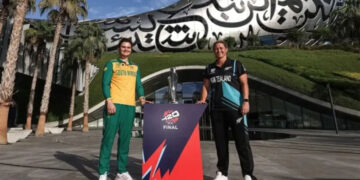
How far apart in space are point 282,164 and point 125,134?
131 inches

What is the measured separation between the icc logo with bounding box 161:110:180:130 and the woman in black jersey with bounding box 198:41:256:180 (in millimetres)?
493

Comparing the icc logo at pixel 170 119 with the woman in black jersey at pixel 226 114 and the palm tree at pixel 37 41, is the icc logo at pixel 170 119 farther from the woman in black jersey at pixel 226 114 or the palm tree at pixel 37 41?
the palm tree at pixel 37 41

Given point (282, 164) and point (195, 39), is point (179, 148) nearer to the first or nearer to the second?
point (282, 164)

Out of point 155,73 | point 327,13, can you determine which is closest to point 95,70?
point 155,73

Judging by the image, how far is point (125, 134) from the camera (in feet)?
12.4

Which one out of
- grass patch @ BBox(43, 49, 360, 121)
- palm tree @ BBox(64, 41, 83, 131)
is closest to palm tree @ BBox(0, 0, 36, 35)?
palm tree @ BBox(64, 41, 83, 131)

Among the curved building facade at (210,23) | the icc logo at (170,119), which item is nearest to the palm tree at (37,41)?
the icc logo at (170,119)

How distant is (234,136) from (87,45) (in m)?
25.4

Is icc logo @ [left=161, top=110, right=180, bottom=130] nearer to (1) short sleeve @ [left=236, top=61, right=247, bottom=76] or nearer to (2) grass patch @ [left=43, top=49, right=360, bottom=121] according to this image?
(1) short sleeve @ [left=236, top=61, right=247, bottom=76]

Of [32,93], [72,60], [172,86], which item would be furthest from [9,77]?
[72,60]

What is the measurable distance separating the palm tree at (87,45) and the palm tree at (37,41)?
304 cm

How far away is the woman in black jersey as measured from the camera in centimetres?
349

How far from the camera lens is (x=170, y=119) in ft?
10.4

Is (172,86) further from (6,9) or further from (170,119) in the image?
(6,9)
